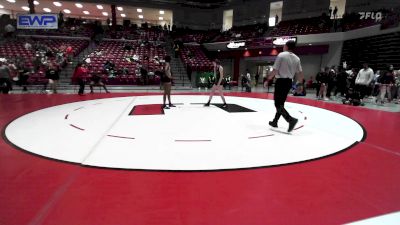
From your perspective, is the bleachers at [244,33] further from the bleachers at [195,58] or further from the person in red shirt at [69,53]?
the person in red shirt at [69,53]

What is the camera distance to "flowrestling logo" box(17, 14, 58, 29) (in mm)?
14008

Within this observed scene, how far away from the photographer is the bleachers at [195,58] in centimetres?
2072

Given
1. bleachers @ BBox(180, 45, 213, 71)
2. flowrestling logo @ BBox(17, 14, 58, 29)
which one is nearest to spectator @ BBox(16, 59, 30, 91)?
flowrestling logo @ BBox(17, 14, 58, 29)

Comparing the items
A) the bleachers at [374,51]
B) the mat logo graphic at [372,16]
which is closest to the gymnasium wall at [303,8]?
the mat logo graphic at [372,16]

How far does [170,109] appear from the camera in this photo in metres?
7.33

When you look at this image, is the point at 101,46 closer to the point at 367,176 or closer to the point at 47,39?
the point at 47,39

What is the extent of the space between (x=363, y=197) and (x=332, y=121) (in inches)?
157

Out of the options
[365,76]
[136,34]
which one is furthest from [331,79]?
[136,34]

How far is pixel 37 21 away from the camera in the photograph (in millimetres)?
14359

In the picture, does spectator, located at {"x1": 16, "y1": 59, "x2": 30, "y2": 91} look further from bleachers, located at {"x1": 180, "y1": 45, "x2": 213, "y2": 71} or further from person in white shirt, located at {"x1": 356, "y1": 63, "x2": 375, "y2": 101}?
person in white shirt, located at {"x1": 356, "y1": 63, "x2": 375, "y2": 101}

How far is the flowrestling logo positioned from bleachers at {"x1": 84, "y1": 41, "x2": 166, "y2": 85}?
3.37 m

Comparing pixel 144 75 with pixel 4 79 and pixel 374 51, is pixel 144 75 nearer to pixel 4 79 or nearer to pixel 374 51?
pixel 4 79

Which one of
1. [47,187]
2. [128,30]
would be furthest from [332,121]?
[128,30]

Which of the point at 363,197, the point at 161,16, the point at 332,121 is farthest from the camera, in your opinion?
the point at 161,16
